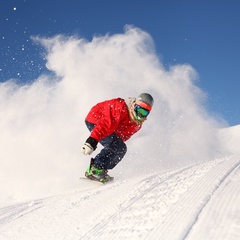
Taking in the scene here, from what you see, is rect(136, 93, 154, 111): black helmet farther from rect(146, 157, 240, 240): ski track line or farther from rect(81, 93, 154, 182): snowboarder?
rect(146, 157, 240, 240): ski track line

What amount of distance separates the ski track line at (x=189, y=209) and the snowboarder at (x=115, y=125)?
8.04ft

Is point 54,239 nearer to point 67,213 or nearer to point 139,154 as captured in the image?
point 67,213

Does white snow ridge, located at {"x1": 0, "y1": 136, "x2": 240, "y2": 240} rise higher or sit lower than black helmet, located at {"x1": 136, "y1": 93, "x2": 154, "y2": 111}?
lower

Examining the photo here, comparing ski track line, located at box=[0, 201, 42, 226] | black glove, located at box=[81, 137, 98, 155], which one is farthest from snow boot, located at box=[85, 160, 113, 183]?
ski track line, located at box=[0, 201, 42, 226]

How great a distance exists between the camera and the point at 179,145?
9.91 metres

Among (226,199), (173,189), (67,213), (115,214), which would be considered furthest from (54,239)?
(226,199)

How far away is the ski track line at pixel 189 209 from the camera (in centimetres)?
166

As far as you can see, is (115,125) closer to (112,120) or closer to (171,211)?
(112,120)

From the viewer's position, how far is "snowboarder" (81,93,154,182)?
16.3ft

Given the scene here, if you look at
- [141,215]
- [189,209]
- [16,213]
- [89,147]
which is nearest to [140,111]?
[89,147]

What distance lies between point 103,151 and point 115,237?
3373mm

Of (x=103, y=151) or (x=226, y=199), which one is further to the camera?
(x=103, y=151)

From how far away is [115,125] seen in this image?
→ 501cm

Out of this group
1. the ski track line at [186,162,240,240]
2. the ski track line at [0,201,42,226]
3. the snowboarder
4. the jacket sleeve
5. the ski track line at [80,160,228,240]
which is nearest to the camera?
the ski track line at [186,162,240,240]
